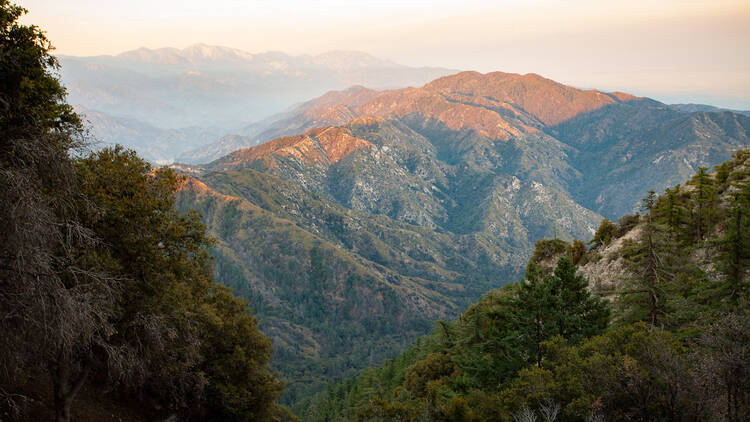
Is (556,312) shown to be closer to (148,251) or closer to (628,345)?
(628,345)

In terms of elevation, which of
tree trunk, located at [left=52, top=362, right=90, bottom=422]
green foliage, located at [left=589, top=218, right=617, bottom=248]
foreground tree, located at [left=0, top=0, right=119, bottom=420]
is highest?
foreground tree, located at [left=0, top=0, right=119, bottom=420]

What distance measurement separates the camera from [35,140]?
12430mm

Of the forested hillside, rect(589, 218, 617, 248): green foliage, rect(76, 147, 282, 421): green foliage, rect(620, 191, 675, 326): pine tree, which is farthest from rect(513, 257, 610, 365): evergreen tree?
rect(589, 218, 617, 248): green foliage

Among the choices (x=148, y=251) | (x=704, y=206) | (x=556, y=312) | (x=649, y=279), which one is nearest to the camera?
(x=148, y=251)

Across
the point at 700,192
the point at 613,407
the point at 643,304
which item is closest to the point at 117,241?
the point at 613,407

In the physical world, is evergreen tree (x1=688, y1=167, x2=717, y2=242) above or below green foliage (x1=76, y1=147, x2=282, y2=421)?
above

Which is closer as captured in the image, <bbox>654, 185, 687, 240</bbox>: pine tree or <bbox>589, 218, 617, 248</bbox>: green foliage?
<bbox>654, 185, 687, 240</bbox>: pine tree

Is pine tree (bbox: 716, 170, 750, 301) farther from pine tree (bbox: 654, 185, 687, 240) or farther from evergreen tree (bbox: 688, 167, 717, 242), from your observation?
pine tree (bbox: 654, 185, 687, 240)

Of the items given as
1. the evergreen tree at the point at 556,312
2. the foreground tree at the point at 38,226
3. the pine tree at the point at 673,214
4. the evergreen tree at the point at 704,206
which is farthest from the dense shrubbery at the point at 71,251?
the pine tree at the point at 673,214

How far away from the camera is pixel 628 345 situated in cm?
2089

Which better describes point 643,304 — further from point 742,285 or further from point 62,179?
point 62,179

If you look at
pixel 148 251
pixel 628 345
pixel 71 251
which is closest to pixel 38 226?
pixel 71 251

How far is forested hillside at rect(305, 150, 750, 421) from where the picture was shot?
17.3 metres

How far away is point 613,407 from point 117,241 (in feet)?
77.0
